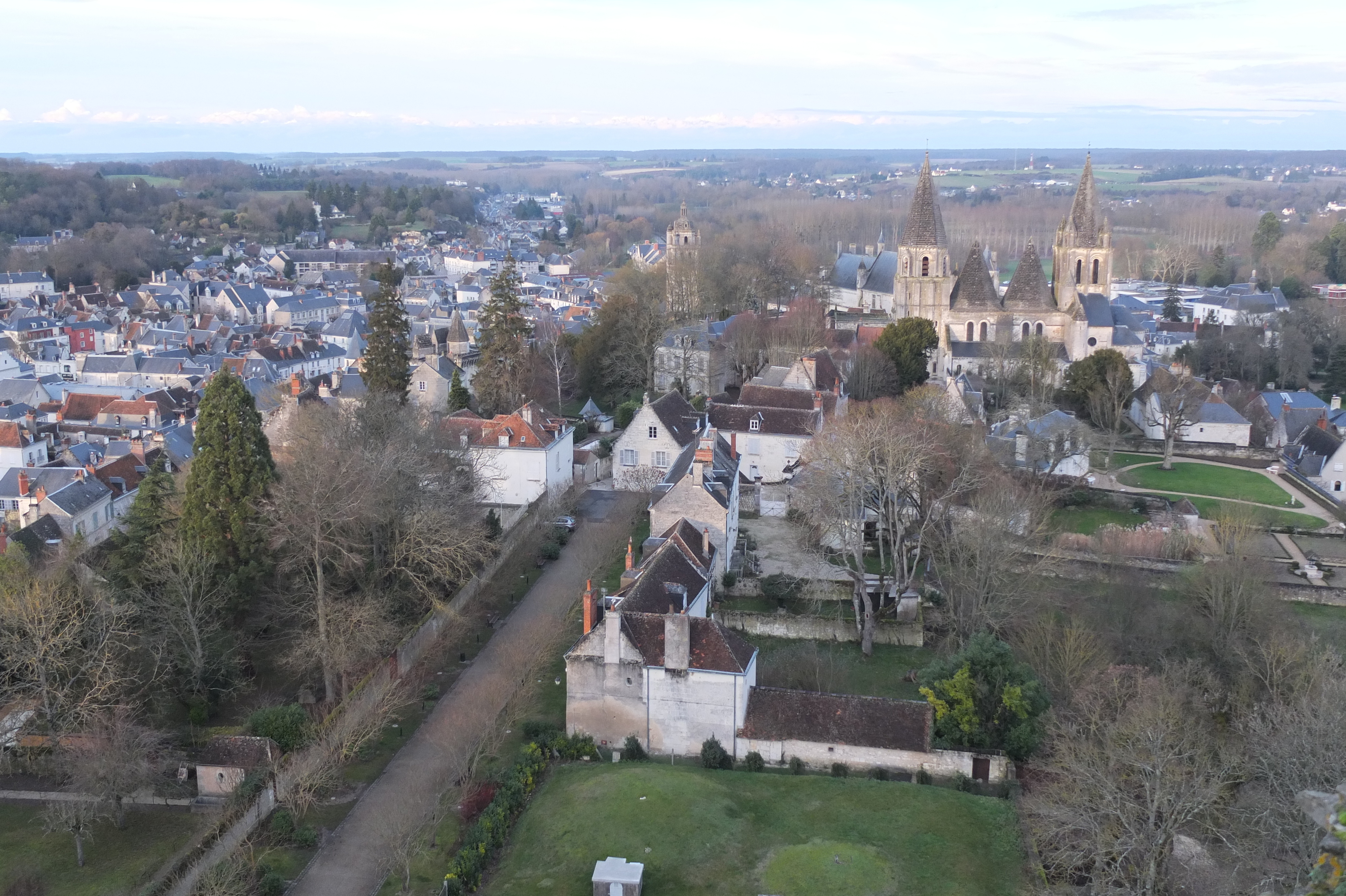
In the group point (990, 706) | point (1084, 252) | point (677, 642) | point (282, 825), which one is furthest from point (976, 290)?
point (282, 825)

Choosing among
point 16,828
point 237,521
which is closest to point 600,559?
point 237,521

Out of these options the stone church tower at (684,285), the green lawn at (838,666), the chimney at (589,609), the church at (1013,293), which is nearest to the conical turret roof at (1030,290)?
the church at (1013,293)

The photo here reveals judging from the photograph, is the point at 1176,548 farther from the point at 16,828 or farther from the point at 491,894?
the point at 16,828

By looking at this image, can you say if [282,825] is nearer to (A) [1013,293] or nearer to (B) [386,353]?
(B) [386,353]

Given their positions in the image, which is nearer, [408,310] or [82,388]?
[82,388]

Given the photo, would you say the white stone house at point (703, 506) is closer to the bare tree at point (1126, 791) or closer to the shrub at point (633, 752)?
the shrub at point (633, 752)

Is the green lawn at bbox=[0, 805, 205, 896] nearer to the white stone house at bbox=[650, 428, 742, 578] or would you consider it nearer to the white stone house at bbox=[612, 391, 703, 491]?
the white stone house at bbox=[650, 428, 742, 578]

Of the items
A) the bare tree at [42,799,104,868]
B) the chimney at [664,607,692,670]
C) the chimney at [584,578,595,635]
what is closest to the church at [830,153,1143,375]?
the chimney at [584,578,595,635]
